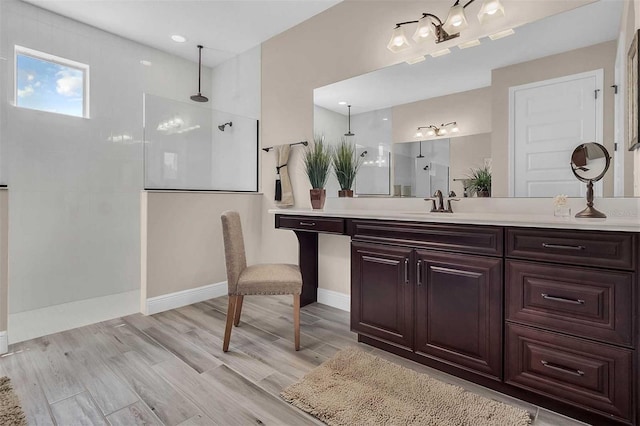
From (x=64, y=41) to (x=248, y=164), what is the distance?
2.08 metres

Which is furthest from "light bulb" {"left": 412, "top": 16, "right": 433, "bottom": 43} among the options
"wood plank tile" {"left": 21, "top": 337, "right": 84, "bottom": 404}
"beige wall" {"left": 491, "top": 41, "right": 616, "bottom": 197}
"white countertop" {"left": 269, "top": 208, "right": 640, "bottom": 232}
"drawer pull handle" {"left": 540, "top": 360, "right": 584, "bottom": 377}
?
"wood plank tile" {"left": 21, "top": 337, "right": 84, "bottom": 404}

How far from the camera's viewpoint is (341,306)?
298cm

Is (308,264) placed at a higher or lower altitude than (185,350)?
higher

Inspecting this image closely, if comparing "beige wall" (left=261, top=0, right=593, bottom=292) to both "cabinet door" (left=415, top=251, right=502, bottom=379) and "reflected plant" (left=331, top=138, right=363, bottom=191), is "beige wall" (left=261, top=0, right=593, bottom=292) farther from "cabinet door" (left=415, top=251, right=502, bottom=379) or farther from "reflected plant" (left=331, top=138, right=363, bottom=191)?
"cabinet door" (left=415, top=251, right=502, bottom=379)

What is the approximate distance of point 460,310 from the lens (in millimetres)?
1744

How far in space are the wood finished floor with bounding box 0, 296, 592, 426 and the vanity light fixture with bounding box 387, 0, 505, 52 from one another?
85.8 inches

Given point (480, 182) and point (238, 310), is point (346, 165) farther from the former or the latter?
point (238, 310)

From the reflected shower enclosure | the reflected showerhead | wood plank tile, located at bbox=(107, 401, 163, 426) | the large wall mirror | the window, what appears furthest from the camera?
the reflected showerhead

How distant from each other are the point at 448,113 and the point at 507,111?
0.39 m

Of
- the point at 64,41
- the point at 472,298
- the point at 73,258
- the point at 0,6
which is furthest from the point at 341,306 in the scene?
the point at 0,6

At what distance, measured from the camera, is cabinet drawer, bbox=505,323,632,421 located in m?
1.34

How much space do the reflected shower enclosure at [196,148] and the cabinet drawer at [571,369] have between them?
2924 mm

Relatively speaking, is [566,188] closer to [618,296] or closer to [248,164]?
[618,296]

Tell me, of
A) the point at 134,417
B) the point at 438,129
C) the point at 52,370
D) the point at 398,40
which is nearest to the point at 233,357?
the point at 134,417
